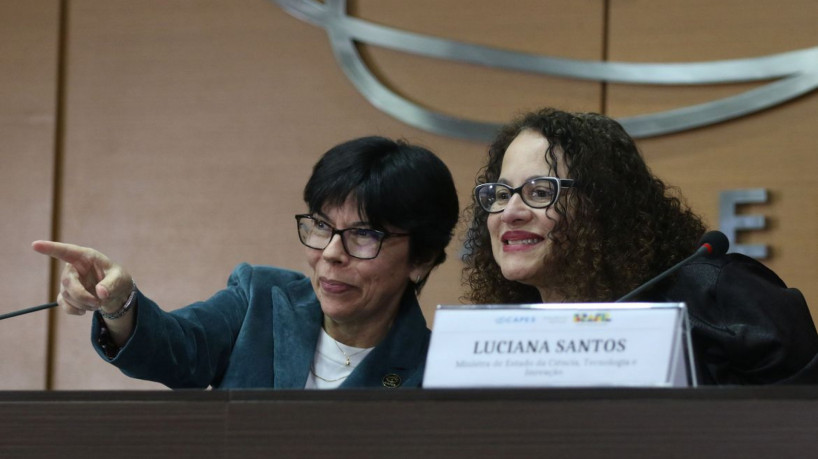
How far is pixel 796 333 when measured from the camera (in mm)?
1738

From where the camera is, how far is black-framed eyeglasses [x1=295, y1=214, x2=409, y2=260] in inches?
78.9

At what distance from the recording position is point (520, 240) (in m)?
1.91

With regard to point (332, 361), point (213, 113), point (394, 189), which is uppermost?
point (213, 113)

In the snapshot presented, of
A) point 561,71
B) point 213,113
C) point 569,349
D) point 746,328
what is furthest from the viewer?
point 213,113

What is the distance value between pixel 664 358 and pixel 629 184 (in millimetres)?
865

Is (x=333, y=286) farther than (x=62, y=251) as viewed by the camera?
Yes

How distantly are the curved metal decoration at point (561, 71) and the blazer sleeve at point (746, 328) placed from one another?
2.95 ft

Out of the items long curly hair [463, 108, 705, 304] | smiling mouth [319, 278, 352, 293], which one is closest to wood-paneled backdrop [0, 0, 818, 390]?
long curly hair [463, 108, 705, 304]

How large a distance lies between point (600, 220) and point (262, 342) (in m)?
0.66

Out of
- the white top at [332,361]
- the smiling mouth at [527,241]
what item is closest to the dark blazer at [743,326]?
the smiling mouth at [527,241]

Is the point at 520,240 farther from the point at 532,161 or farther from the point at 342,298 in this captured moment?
the point at 342,298

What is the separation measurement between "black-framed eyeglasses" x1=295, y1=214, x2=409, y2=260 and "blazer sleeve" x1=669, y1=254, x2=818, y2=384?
1.80 ft

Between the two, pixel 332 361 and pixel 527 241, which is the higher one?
pixel 527 241

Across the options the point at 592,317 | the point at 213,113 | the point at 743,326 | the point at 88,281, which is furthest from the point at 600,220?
the point at 213,113
